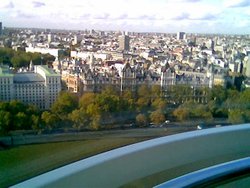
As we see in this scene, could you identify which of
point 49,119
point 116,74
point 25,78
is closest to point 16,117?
point 49,119

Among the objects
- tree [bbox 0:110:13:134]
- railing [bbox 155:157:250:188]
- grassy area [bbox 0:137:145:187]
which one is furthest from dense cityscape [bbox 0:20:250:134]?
railing [bbox 155:157:250:188]

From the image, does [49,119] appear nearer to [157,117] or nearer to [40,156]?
[157,117]

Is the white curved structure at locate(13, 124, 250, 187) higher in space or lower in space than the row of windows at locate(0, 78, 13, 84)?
lower

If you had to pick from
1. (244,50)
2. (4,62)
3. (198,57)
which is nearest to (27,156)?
(4,62)

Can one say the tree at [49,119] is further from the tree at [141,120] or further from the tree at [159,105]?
the tree at [159,105]

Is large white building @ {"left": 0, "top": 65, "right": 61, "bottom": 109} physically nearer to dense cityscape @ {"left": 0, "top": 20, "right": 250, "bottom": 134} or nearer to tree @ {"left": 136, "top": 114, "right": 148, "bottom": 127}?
dense cityscape @ {"left": 0, "top": 20, "right": 250, "bottom": 134}

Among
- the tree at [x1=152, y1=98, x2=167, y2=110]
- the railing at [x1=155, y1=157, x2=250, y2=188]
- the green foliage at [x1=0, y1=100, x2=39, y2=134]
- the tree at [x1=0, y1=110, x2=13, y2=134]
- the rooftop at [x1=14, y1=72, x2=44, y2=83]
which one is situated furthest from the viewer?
the rooftop at [x1=14, y1=72, x2=44, y2=83]

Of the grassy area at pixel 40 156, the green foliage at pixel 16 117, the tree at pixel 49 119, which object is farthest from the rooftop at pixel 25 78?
the grassy area at pixel 40 156
